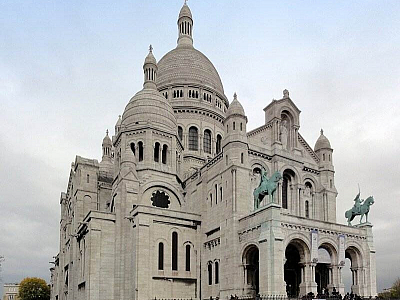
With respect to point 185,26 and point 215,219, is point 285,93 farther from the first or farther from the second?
point 185,26

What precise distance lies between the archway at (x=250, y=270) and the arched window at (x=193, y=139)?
28.2m

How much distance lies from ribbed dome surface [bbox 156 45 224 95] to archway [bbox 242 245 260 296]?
36.9m

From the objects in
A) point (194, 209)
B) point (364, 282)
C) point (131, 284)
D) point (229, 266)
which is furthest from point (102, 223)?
point (364, 282)

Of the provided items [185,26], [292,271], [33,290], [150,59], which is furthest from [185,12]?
[33,290]

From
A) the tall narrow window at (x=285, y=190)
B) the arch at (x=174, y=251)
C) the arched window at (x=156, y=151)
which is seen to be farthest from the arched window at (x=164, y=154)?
the tall narrow window at (x=285, y=190)

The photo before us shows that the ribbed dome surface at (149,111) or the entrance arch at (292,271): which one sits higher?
the ribbed dome surface at (149,111)

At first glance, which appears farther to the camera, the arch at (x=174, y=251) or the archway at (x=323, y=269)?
the arch at (x=174, y=251)

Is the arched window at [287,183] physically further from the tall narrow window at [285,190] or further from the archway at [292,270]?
the archway at [292,270]

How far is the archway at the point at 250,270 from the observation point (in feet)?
147

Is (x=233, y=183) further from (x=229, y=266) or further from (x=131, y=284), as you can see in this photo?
(x=131, y=284)

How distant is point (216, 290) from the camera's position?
48.7 metres

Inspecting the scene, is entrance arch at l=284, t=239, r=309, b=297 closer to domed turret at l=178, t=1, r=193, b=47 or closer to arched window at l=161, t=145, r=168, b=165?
arched window at l=161, t=145, r=168, b=165

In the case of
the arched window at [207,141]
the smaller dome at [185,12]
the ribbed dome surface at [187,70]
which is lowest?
the arched window at [207,141]

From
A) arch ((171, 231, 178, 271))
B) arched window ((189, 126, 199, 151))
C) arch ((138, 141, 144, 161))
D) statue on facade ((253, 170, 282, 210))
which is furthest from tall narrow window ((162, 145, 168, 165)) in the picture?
statue on facade ((253, 170, 282, 210))
